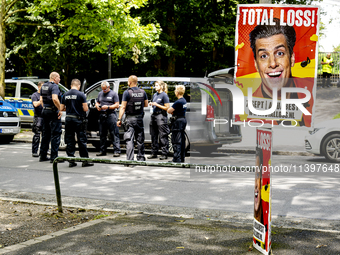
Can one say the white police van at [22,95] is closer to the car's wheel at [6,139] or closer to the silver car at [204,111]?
the car's wheel at [6,139]

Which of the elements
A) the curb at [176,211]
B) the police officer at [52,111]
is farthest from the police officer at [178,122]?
the curb at [176,211]

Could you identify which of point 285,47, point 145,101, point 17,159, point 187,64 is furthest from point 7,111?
point 187,64

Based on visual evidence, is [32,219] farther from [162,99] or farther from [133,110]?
[162,99]

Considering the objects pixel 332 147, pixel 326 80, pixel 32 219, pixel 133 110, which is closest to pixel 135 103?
pixel 133 110

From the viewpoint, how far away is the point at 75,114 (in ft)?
32.0

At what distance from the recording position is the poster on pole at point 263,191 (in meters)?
3.97

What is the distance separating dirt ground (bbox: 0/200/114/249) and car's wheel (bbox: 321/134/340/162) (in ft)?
22.0

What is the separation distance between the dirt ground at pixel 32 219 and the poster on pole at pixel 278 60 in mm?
3933

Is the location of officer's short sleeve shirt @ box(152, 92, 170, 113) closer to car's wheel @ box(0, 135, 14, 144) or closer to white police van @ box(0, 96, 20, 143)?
white police van @ box(0, 96, 20, 143)

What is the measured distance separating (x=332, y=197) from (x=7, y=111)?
11207mm

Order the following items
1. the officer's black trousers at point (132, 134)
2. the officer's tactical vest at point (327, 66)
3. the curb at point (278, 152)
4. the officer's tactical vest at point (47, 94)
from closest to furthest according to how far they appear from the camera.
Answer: the officer's tactical vest at point (327, 66)
the officer's black trousers at point (132, 134)
the officer's tactical vest at point (47, 94)
the curb at point (278, 152)

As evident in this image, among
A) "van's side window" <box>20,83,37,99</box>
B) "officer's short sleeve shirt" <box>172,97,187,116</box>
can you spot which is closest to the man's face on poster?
"officer's short sleeve shirt" <box>172,97,187,116</box>

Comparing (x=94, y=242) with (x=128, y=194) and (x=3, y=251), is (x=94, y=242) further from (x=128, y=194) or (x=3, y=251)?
(x=128, y=194)

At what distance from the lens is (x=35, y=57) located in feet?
81.1
